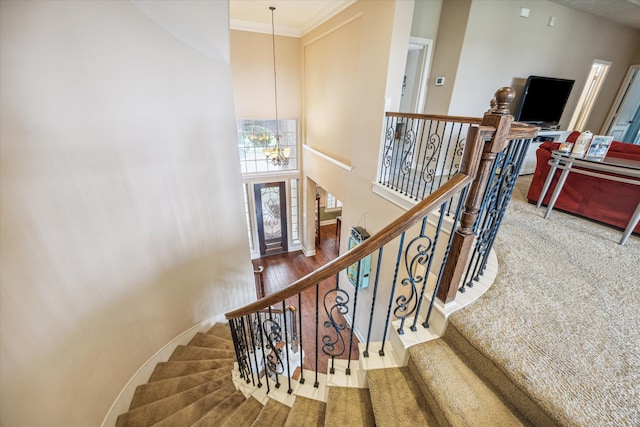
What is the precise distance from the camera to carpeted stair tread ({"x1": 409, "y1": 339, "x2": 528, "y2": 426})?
110 cm

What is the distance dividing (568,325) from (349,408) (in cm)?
128

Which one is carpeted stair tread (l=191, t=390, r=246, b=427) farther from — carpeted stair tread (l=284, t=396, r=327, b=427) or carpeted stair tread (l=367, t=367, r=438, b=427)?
carpeted stair tread (l=367, t=367, r=438, b=427)

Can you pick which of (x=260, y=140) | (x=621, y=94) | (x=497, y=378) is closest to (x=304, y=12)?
(x=260, y=140)

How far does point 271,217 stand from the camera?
23.8 feet

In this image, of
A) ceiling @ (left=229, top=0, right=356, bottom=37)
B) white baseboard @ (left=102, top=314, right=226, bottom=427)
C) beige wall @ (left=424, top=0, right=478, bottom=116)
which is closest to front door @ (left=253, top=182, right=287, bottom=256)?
ceiling @ (left=229, top=0, right=356, bottom=37)

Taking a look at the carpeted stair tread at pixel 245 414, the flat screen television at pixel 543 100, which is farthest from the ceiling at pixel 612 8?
the carpeted stair tread at pixel 245 414

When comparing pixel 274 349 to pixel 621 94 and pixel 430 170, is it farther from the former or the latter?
pixel 621 94

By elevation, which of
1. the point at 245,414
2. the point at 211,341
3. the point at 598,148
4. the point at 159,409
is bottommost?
the point at 211,341

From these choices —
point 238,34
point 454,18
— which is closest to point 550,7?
point 454,18

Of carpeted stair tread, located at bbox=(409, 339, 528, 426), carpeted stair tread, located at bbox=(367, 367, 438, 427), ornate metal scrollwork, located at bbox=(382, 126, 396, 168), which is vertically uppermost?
ornate metal scrollwork, located at bbox=(382, 126, 396, 168)

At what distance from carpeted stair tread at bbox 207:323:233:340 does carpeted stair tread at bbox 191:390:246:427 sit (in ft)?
4.40

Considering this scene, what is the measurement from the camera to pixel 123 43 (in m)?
1.99

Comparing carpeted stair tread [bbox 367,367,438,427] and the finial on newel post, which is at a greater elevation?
the finial on newel post

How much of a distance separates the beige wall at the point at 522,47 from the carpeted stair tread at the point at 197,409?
15.0 feet
